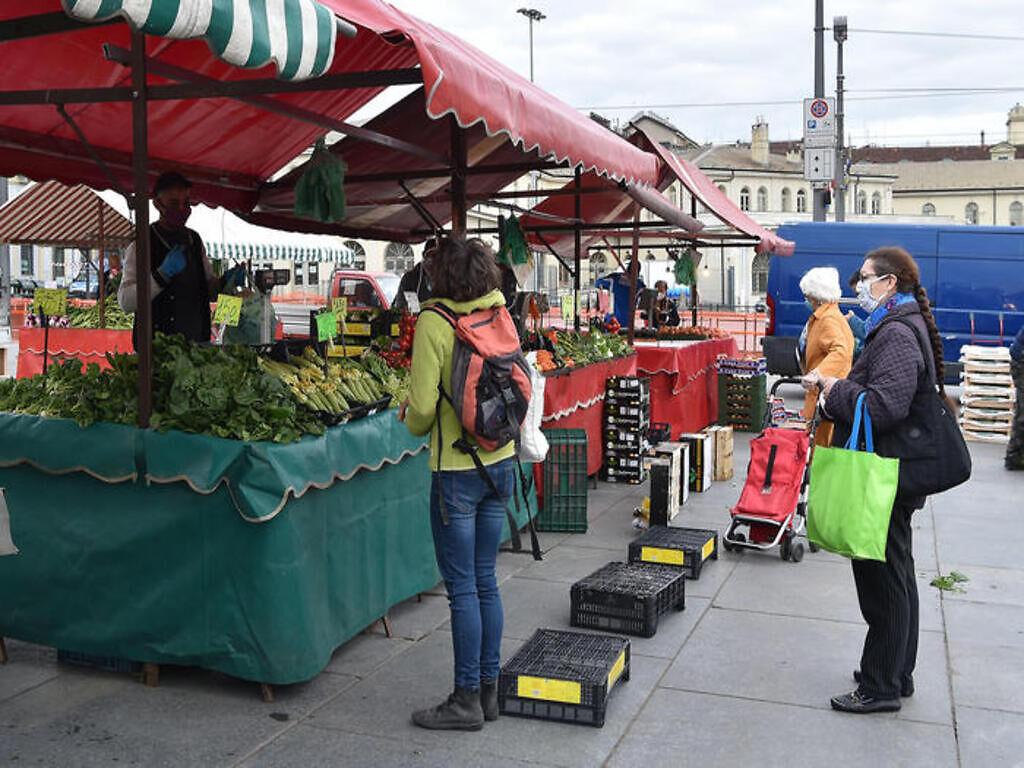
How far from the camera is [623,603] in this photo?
213 inches

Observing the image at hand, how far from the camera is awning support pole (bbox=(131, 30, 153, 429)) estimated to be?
4.43 metres

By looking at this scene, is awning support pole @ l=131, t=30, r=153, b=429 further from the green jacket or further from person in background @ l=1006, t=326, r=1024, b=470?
person in background @ l=1006, t=326, r=1024, b=470

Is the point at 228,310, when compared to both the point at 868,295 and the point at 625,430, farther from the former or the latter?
the point at 625,430

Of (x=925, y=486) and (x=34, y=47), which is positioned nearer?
(x=925, y=486)

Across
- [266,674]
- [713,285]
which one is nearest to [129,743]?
[266,674]

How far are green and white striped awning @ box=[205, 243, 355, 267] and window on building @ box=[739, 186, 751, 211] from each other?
70.5 meters

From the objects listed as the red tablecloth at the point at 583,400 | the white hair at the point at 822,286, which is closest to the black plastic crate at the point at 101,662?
the red tablecloth at the point at 583,400

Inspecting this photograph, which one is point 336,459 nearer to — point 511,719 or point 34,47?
point 511,719

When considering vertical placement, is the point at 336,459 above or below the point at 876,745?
above

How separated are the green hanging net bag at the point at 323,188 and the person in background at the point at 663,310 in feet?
37.3

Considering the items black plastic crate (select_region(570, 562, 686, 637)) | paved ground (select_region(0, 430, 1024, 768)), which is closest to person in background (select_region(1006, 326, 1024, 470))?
paved ground (select_region(0, 430, 1024, 768))

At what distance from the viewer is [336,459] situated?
4.59 meters

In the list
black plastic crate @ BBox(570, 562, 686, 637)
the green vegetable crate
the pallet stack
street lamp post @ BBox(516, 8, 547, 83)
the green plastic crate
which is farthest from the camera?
street lamp post @ BBox(516, 8, 547, 83)

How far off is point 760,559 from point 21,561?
4.70m
